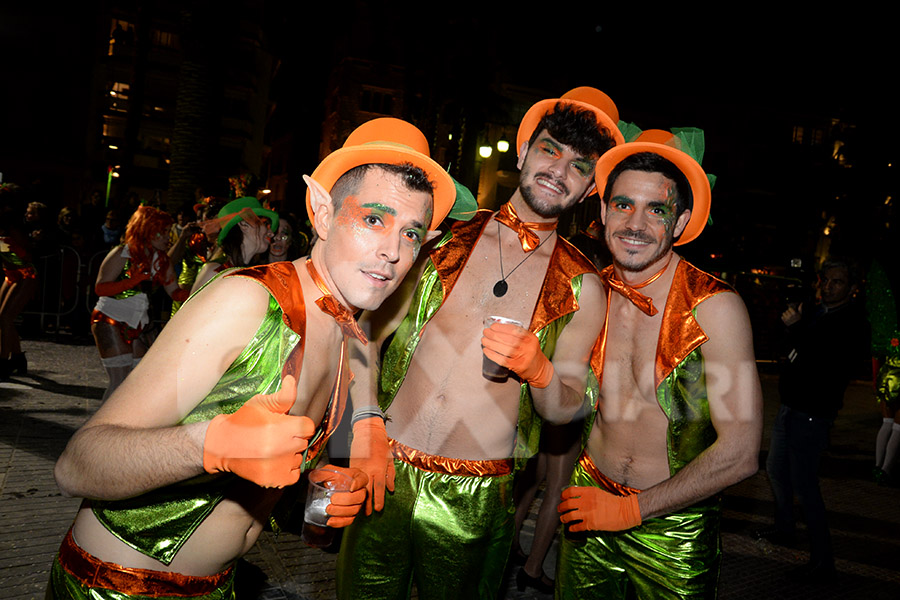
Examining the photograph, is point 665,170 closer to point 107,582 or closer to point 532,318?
point 532,318

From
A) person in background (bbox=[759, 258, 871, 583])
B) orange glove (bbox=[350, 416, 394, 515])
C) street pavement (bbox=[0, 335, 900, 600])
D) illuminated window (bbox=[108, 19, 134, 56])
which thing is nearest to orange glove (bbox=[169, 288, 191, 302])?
street pavement (bbox=[0, 335, 900, 600])

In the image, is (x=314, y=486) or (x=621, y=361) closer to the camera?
(x=314, y=486)

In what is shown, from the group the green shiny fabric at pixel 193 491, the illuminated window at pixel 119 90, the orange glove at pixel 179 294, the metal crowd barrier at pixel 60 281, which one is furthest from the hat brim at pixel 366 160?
the illuminated window at pixel 119 90

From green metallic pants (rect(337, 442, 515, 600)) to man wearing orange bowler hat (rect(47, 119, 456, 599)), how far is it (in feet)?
2.11

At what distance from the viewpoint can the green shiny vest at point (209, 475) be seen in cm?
162

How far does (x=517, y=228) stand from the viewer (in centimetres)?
299

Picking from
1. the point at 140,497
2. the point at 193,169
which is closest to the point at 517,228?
the point at 140,497

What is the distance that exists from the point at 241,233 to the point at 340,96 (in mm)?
35439

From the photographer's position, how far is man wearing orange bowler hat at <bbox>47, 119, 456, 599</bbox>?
1.45 meters

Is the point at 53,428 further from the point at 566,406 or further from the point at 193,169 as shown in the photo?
the point at 193,169

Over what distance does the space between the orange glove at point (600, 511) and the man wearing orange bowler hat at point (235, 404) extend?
99 cm

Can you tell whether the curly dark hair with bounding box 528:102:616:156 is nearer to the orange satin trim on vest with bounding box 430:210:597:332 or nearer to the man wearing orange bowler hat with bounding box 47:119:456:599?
the orange satin trim on vest with bounding box 430:210:597:332

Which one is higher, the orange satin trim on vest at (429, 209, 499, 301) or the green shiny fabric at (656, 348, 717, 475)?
the orange satin trim on vest at (429, 209, 499, 301)

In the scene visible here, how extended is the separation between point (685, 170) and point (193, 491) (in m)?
2.29
